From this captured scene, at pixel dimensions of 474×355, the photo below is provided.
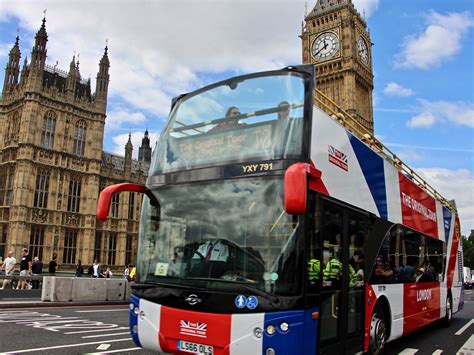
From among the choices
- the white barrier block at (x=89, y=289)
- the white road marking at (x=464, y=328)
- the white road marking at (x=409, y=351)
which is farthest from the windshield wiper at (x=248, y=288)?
the white barrier block at (x=89, y=289)

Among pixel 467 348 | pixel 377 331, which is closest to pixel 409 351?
pixel 467 348

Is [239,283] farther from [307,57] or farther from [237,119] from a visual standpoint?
[307,57]

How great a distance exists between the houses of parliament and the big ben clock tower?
109 feet

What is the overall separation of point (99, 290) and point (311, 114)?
13725 mm

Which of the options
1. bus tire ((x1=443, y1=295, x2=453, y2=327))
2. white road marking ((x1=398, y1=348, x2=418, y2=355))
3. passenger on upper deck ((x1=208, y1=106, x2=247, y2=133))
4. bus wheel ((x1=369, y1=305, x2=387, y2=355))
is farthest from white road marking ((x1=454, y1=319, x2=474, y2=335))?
passenger on upper deck ((x1=208, y1=106, x2=247, y2=133))

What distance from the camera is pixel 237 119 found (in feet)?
16.8

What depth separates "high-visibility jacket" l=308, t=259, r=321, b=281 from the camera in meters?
4.48

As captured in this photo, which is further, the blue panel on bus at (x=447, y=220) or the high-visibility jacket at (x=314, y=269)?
the blue panel on bus at (x=447, y=220)

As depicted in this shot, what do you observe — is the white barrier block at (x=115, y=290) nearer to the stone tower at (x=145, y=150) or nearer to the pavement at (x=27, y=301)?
the pavement at (x=27, y=301)

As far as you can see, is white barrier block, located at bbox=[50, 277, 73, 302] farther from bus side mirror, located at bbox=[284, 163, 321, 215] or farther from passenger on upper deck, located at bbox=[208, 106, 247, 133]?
bus side mirror, located at bbox=[284, 163, 321, 215]

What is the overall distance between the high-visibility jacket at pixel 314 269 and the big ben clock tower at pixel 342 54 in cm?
6215

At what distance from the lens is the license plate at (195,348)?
14.5ft

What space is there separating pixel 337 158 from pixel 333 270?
1382 mm

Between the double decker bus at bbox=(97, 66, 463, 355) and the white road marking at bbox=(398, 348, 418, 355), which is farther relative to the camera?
the white road marking at bbox=(398, 348, 418, 355)
